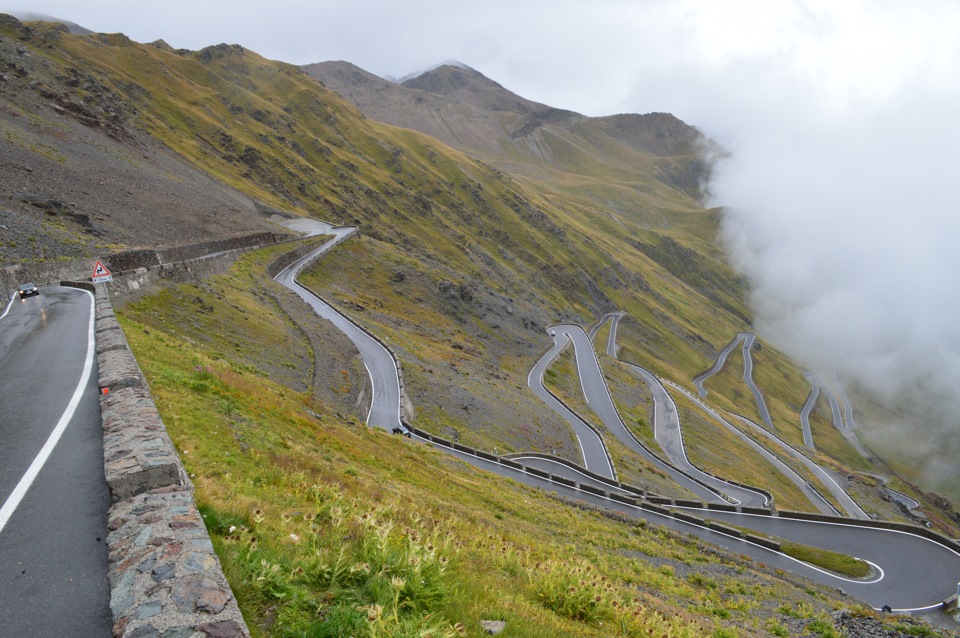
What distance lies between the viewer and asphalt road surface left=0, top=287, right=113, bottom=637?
17.2 ft

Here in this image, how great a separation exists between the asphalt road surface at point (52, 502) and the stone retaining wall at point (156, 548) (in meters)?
0.33

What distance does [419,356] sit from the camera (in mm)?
52594

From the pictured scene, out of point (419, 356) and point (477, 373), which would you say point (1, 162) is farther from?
point (477, 373)

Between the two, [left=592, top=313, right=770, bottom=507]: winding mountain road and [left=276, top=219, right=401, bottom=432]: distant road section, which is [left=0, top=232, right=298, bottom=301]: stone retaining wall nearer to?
[left=276, top=219, right=401, bottom=432]: distant road section

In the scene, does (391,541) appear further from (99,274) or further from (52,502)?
(99,274)

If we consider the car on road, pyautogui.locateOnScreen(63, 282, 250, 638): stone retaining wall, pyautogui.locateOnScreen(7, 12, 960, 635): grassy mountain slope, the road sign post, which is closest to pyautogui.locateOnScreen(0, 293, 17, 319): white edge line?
the car on road

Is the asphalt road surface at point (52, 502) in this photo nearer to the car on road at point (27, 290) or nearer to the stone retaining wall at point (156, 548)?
the stone retaining wall at point (156, 548)

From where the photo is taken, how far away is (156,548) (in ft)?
18.5

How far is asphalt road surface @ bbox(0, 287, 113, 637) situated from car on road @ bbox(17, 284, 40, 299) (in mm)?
15718

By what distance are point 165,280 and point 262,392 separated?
73.2 feet

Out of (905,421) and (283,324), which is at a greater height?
(905,421)

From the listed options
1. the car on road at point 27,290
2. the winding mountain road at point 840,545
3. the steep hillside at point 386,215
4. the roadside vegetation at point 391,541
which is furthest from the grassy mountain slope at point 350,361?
the winding mountain road at point 840,545

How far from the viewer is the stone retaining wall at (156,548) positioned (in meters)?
4.60

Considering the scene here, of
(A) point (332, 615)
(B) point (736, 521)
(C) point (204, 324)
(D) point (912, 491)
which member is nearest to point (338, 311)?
(C) point (204, 324)
